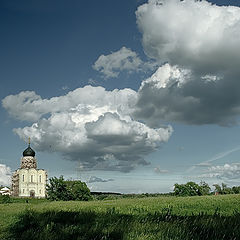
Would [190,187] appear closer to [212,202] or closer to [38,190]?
[38,190]

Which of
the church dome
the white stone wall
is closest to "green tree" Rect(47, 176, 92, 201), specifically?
the white stone wall

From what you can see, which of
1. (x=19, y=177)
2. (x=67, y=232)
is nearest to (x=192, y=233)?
(x=67, y=232)

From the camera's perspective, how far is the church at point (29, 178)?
422 feet

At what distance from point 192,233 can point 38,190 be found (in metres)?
130

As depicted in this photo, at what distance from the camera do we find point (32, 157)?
438ft

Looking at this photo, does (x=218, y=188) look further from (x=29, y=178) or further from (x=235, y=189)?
(x=29, y=178)

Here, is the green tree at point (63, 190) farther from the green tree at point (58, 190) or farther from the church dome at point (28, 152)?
the church dome at point (28, 152)

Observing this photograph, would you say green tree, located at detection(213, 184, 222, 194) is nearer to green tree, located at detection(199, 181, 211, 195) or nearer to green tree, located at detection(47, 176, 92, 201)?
green tree, located at detection(199, 181, 211, 195)

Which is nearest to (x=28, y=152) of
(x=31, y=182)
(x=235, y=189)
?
(x=31, y=182)

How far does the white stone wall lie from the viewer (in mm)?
128375

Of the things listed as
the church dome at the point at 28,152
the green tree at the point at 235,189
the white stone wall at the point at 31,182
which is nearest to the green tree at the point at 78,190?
the white stone wall at the point at 31,182

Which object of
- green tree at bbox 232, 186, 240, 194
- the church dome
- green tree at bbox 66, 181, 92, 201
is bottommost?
green tree at bbox 232, 186, 240, 194

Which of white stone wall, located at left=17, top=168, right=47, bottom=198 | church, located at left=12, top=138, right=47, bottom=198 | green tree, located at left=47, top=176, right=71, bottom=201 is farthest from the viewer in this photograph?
church, located at left=12, top=138, right=47, bottom=198

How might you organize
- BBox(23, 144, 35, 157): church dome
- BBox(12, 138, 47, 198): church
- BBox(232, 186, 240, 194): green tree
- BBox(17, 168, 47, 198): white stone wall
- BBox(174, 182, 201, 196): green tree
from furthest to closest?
1. BBox(23, 144, 35, 157): church dome
2. BBox(12, 138, 47, 198): church
3. BBox(17, 168, 47, 198): white stone wall
4. BBox(232, 186, 240, 194): green tree
5. BBox(174, 182, 201, 196): green tree
